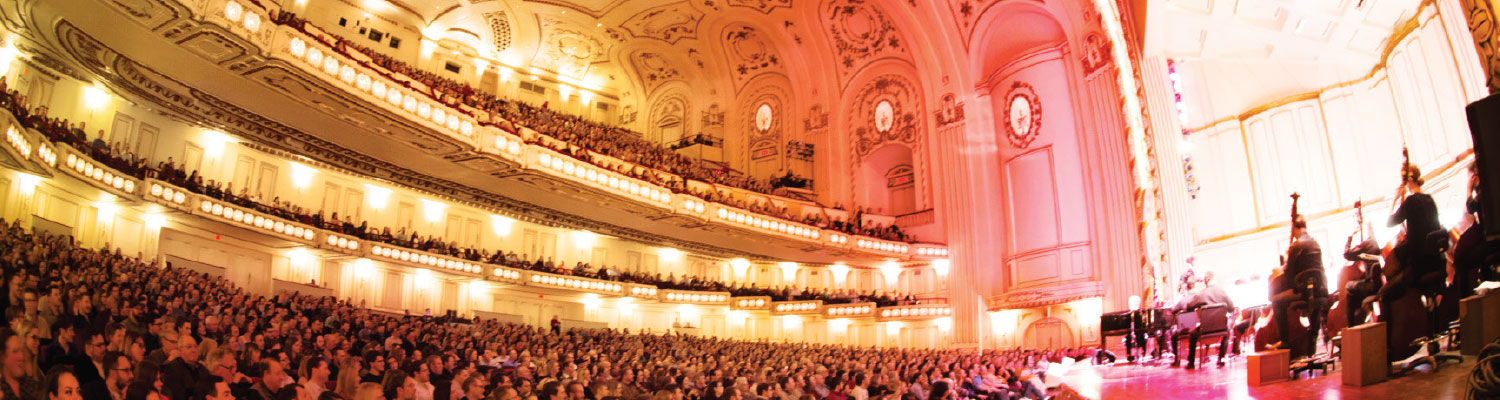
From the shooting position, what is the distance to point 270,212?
48.8 feet

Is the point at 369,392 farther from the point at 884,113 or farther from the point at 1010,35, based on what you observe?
the point at 884,113

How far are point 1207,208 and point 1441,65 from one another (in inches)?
230

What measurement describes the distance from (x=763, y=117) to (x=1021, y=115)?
999 centimetres

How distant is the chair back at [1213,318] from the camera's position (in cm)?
799

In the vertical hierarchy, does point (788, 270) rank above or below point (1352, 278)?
above

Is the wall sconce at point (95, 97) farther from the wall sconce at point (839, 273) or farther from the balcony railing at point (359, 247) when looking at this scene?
the wall sconce at point (839, 273)

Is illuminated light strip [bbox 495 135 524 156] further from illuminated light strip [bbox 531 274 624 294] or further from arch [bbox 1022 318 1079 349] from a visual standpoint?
arch [bbox 1022 318 1079 349]

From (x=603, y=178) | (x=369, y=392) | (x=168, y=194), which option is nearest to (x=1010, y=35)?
(x=603, y=178)

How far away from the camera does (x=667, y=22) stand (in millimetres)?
26453

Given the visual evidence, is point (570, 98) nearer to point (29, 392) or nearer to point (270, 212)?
point (270, 212)

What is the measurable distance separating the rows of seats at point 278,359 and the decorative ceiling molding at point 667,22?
47.2 feet

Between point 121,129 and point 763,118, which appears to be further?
point 763,118

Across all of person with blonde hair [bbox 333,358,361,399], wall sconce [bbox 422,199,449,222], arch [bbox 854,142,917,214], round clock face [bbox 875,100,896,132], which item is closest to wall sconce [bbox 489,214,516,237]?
wall sconce [bbox 422,199,449,222]

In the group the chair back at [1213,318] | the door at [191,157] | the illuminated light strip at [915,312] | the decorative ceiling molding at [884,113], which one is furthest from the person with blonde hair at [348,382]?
the decorative ceiling molding at [884,113]
